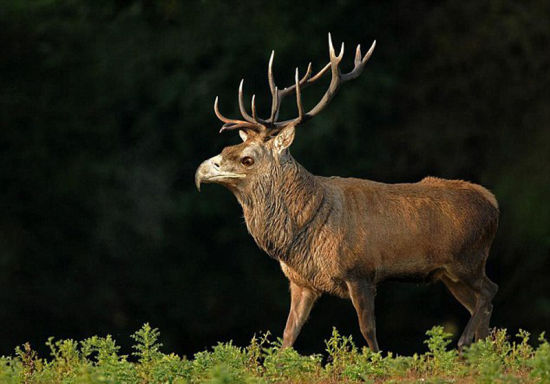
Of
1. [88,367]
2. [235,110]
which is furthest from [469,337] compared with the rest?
[235,110]

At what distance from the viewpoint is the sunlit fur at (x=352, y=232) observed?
9.73 m

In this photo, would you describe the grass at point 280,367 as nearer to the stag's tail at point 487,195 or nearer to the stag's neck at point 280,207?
the stag's neck at point 280,207

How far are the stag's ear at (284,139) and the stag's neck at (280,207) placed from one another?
15cm

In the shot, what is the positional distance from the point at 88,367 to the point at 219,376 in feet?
4.21

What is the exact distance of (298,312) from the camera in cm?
997

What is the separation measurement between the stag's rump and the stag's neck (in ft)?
0.86

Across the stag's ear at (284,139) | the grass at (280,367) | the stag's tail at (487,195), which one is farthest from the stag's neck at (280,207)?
the stag's tail at (487,195)

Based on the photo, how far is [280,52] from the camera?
44.7 feet

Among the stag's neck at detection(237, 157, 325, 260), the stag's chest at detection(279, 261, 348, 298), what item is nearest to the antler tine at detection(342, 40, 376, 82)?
the stag's neck at detection(237, 157, 325, 260)

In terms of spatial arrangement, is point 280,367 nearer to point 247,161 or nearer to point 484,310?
point 247,161

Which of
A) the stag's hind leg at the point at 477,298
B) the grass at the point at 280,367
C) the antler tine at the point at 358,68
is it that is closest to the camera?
the grass at the point at 280,367

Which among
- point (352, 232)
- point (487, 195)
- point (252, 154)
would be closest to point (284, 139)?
point (252, 154)

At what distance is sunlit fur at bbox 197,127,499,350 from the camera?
9.73 m

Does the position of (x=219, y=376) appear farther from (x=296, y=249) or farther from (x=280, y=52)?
Answer: (x=280, y=52)
